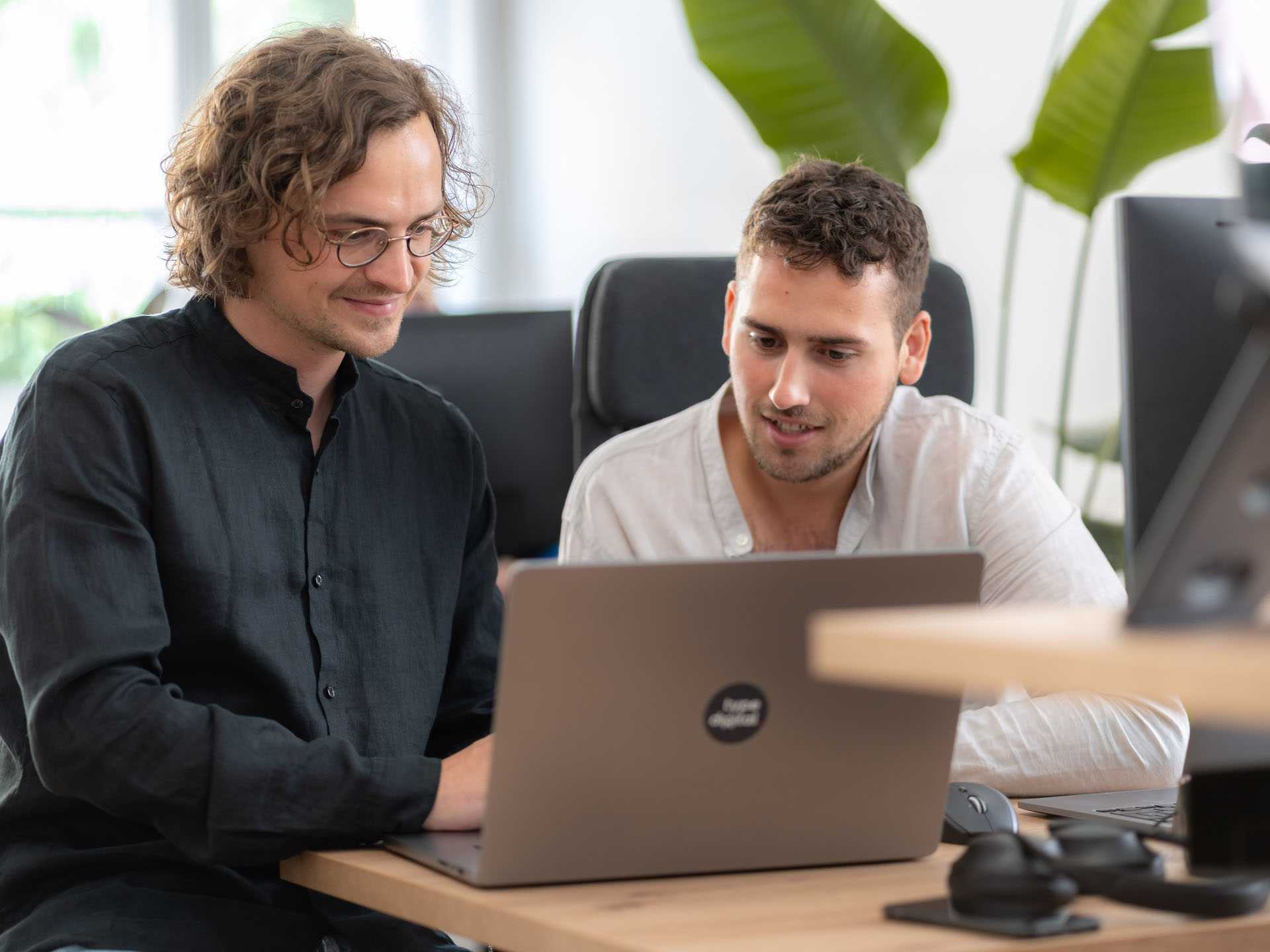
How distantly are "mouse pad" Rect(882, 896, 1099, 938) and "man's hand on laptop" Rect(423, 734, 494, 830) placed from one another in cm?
37

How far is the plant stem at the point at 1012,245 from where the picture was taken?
2.66m

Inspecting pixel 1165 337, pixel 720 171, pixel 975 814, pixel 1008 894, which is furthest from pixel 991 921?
pixel 720 171

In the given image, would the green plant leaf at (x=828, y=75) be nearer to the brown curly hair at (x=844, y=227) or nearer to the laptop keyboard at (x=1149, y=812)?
the brown curly hair at (x=844, y=227)

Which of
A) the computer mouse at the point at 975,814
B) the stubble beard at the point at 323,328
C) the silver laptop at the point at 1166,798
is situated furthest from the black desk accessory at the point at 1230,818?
the stubble beard at the point at 323,328

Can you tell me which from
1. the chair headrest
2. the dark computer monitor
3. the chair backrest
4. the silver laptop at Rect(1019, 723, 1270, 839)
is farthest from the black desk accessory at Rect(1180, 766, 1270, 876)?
the chair backrest

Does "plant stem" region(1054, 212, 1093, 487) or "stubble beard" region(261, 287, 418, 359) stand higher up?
"stubble beard" region(261, 287, 418, 359)

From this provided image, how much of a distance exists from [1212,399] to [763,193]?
2.75 feet

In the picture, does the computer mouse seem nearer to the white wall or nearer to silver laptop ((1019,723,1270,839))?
silver laptop ((1019,723,1270,839))

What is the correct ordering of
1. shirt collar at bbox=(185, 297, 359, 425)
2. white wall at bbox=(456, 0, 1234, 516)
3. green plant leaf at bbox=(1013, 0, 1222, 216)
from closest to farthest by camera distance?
1. shirt collar at bbox=(185, 297, 359, 425)
2. green plant leaf at bbox=(1013, 0, 1222, 216)
3. white wall at bbox=(456, 0, 1234, 516)

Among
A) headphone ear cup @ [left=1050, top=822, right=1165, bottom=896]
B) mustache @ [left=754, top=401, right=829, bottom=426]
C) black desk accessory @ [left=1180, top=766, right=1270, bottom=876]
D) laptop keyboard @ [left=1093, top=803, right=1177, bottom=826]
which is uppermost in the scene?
mustache @ [left=754, top=401, right=829, bottom=426]

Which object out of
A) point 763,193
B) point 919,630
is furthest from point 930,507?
point 919,630

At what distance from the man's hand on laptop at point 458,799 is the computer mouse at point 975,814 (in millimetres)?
351

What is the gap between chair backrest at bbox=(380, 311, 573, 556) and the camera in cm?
209

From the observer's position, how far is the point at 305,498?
4.61 ft
